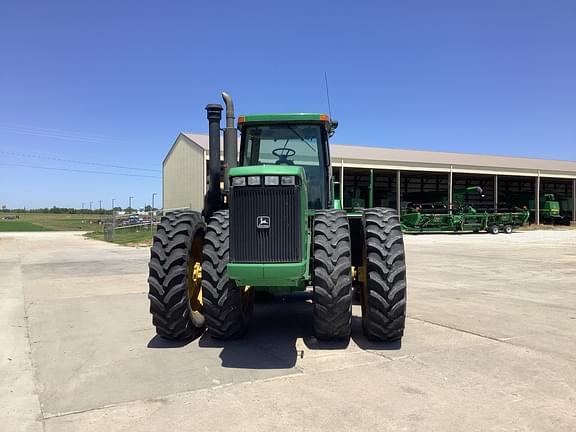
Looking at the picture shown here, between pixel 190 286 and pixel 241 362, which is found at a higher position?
pixel 190 286

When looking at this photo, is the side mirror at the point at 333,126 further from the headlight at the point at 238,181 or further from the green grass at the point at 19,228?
the green grass at the point at 19,228

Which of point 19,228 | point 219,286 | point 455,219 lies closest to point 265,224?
point 219,286

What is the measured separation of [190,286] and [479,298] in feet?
18.8

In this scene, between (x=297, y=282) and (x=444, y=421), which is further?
(x=297, y=282)

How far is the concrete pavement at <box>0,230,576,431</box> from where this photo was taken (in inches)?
152

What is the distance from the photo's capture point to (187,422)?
379 centimetres

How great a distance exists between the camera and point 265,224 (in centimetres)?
512

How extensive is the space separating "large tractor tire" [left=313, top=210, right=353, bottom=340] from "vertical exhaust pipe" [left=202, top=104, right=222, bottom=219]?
162cm

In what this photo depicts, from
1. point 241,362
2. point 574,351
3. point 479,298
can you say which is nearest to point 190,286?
point 241,362

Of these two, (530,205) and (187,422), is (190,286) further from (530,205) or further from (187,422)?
(530,205)

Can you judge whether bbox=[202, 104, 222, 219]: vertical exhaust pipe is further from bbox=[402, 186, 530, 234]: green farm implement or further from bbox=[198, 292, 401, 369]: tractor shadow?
bbox=[402, 186, 530, 234]: green farm implement

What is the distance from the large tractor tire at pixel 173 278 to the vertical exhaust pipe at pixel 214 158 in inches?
19.6

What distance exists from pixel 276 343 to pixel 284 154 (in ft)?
8.26

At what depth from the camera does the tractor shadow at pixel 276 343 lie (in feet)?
17.4
